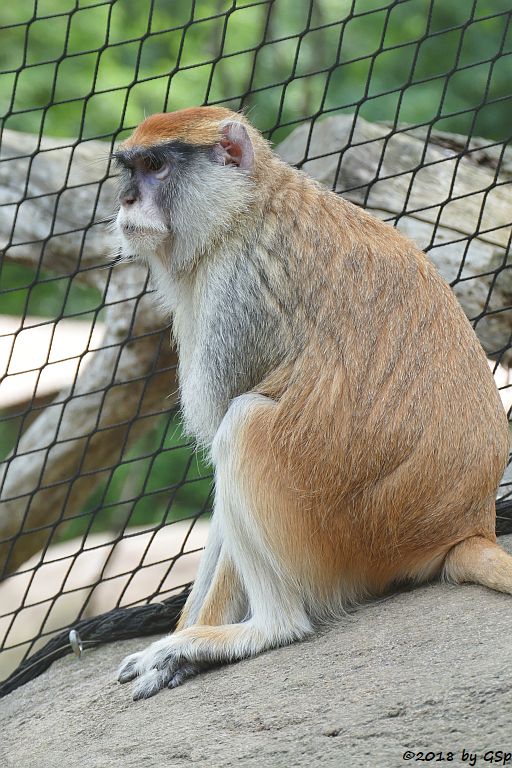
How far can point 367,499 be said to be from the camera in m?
2.43

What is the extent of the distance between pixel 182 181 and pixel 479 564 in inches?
47.6

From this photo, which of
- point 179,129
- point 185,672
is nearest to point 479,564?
point 185,672

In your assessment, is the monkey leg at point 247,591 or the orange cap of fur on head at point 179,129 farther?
the orange cap of fur on head at point 179,129

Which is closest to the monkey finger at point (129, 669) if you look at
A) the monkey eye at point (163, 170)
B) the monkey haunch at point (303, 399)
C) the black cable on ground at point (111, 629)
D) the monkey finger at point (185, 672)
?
the monkey haunch at point (303, 399)

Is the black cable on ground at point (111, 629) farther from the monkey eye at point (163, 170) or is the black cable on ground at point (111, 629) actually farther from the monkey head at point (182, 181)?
the monkey eye at point (163, 170)

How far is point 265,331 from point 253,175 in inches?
17.0

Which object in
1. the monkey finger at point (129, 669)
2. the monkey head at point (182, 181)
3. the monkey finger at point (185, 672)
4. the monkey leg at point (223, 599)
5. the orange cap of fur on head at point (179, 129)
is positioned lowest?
the monkey finger at point (129, 669)

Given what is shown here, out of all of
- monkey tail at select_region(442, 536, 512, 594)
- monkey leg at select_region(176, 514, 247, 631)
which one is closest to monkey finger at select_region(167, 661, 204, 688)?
monkey leg at select_region(176, 514, 247, 631)

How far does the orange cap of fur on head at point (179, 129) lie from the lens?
2.66m

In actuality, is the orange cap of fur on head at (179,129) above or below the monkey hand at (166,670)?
above

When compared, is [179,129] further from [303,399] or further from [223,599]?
[223,599]

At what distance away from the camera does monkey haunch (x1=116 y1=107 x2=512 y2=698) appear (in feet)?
7.95

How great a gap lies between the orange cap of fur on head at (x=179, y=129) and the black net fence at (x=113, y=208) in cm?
40

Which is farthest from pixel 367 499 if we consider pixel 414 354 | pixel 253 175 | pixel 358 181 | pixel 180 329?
pixel 358 181
